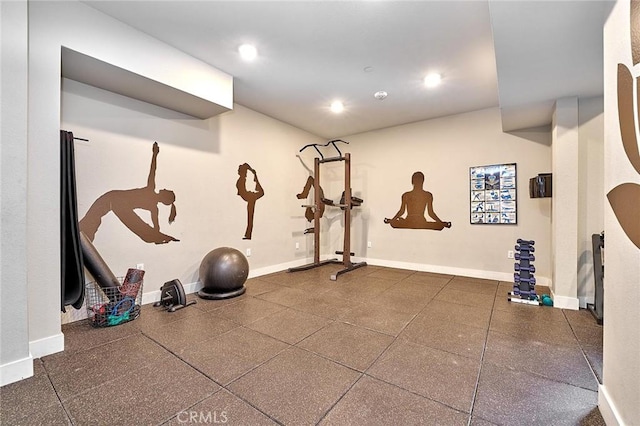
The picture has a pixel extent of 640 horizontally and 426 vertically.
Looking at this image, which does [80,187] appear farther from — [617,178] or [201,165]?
[617,178]

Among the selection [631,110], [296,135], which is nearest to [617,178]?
[631,110]

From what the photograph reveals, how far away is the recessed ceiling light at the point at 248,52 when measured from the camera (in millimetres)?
2900

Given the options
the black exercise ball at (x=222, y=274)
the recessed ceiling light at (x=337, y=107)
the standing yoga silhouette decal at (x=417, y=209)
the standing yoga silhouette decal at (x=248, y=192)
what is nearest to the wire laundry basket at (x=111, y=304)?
the black exercise ball at (x=222, y=274)

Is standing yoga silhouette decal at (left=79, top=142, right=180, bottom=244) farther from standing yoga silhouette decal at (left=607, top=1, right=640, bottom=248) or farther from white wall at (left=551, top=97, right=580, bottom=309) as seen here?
white wall at (left=551, top=97, right=580, bottom=309)

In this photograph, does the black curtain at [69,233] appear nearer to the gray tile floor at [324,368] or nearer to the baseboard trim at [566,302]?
the gray tile floor at [324,368]

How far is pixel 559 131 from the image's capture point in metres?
3.31

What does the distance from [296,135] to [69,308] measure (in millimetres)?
4473

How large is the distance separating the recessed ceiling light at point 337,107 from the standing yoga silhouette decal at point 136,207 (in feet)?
8.88

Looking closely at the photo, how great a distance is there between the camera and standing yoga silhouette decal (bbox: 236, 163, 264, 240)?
178 inches

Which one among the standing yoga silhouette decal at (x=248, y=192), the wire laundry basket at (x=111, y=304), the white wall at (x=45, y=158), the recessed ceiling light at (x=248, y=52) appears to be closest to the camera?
the white wall at (x=45, y=158)

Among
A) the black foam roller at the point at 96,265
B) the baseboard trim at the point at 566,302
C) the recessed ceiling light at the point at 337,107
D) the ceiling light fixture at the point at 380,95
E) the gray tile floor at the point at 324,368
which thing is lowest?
the gray tile floor at the point at 324,368

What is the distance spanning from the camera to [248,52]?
2.99 metres

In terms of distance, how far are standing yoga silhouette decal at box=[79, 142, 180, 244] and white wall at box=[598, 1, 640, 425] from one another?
4.25m

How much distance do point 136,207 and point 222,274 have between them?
4.42ft
